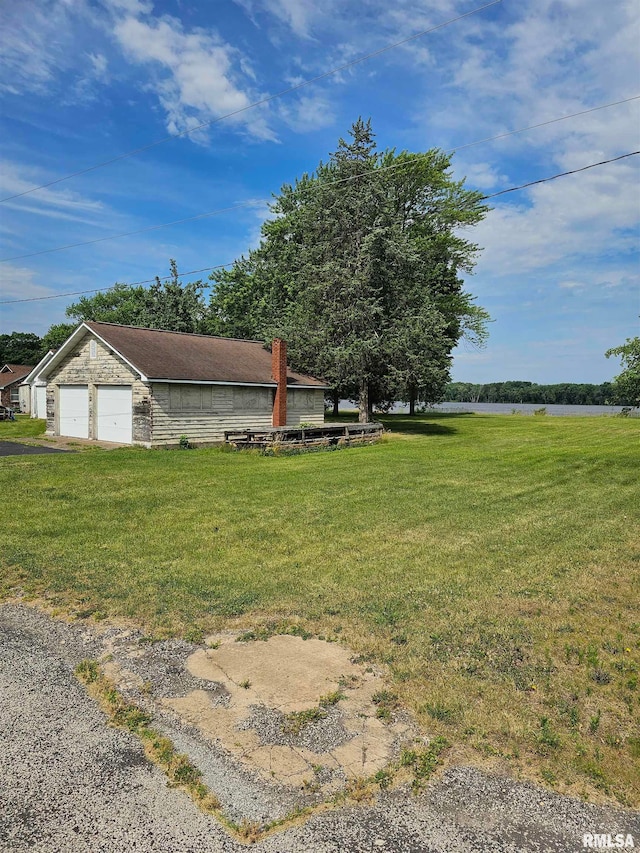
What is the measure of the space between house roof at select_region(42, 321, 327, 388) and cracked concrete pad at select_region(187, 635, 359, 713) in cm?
1617

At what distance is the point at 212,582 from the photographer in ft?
19.1

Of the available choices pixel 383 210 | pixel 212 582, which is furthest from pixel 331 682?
pixel 383 210

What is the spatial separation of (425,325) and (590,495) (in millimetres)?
16722

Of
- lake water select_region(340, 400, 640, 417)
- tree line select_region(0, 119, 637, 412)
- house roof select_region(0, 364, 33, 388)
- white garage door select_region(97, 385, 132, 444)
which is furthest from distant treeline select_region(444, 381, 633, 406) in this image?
white garage door select_region(97, 385, 132, 444)

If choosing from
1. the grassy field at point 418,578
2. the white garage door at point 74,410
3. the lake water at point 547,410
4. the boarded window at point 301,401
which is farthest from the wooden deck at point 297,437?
the lake water at point 547,410

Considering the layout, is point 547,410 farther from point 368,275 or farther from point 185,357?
point 185,357

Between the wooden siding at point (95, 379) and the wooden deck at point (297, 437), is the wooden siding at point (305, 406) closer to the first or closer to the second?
the wooden deck at point (297, 437)

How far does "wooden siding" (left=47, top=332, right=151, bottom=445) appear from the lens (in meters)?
20.0

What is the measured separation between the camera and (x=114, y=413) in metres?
21.4

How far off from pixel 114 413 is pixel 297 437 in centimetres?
769

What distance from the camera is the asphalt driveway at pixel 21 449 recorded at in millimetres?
17312

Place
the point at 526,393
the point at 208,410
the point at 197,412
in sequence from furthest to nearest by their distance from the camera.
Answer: the point at 526,393
the point at 208,410
the point at 197,412

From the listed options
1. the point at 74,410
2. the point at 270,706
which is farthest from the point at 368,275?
the point at 270,706

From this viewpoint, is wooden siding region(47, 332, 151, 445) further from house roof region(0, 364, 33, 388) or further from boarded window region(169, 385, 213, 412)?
house roof region(0, 364, 33, 388)
